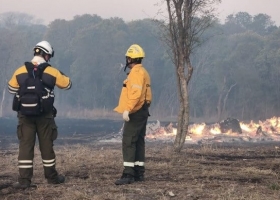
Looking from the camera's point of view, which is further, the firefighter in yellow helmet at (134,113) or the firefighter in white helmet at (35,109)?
the firefighter in yellow helmet at (134,113)

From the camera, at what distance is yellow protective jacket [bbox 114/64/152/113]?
7.37 metres

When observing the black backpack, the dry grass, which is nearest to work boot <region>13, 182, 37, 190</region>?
the dry grass

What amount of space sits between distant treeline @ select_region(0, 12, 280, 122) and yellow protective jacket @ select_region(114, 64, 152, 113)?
142 ft

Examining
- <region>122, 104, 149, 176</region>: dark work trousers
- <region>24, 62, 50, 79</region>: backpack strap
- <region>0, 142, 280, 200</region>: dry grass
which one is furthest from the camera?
<region>122, 104, 149, 176</region>: dark work trousers

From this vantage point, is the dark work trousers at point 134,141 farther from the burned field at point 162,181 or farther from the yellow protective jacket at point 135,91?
the burned field at point 162,181

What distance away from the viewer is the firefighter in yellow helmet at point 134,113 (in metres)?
7.39

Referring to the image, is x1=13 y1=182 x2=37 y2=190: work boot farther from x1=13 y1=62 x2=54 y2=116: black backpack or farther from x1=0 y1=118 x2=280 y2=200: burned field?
x1=13 y1=62 x2=54 y2=116: black backpack

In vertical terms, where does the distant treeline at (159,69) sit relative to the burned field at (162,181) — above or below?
above

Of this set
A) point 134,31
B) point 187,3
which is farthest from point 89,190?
point 134,31

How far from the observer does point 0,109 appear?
202 ft

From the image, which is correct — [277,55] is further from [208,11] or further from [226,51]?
[208,11]

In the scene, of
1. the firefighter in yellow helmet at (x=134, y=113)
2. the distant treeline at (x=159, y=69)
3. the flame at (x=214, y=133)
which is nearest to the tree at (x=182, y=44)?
the firefighter in yellow helmet at (x=134, y=113)

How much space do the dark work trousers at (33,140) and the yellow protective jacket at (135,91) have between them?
1139 millimetres

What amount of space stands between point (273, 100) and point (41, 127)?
45.6 metres
